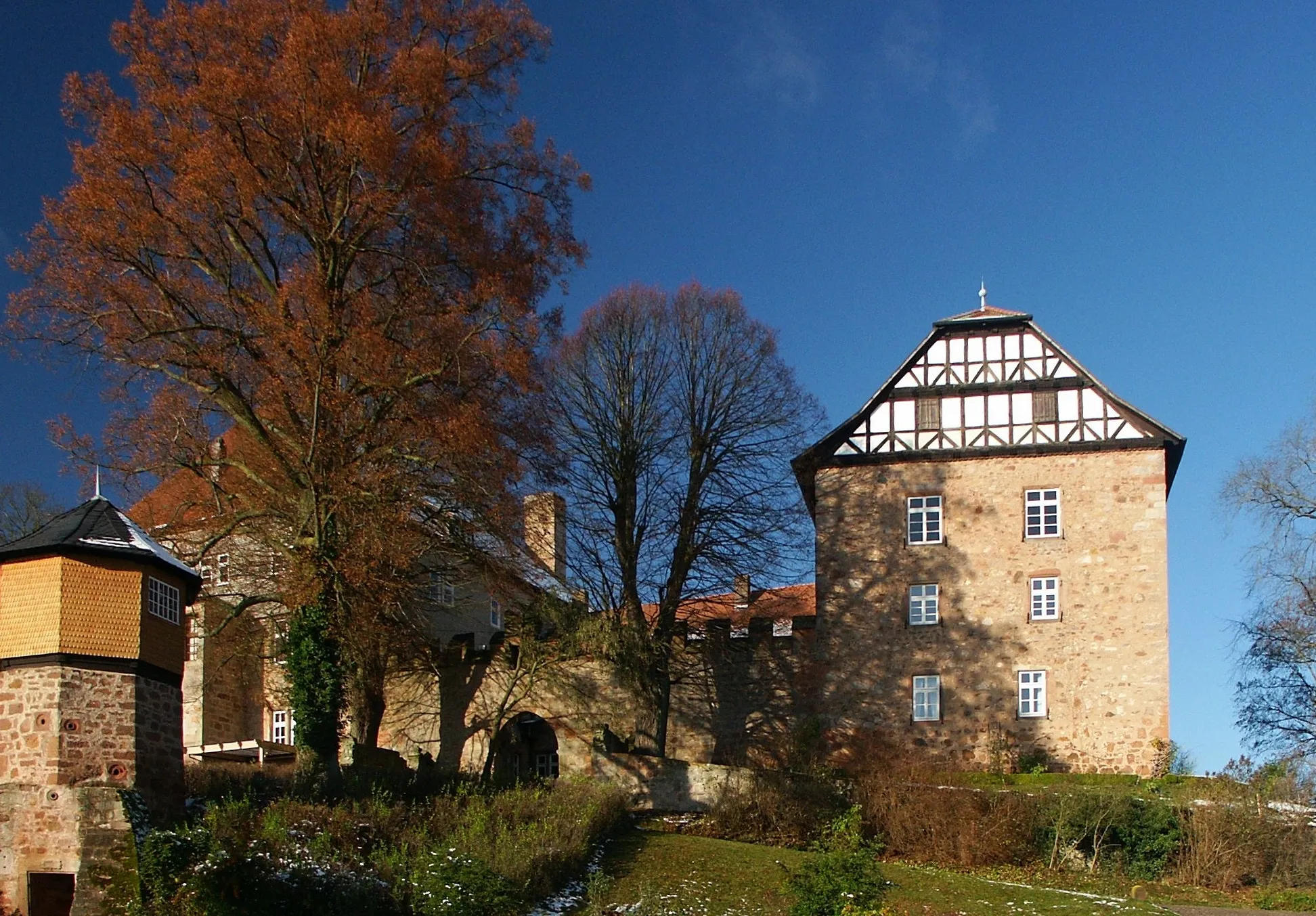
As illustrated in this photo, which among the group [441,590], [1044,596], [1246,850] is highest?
[441,590]

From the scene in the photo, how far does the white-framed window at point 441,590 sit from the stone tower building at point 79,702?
8379 millimetres

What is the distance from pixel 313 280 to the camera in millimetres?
21859

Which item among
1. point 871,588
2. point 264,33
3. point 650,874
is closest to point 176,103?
point 264,33

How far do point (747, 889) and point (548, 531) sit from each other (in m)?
9.99

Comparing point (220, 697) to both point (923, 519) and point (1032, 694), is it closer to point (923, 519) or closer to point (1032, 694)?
point (923, 519)

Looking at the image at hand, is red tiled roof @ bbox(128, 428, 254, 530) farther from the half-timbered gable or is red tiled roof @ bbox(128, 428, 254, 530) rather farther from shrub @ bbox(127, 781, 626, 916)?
the half-timbered gable

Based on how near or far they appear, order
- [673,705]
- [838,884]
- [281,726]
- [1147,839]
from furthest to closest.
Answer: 1. [281,726]
2. [673,705]
3. [1147,839]
4. [838,884]

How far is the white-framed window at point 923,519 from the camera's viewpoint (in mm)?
29641

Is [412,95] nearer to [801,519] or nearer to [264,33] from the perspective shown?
[264,33]

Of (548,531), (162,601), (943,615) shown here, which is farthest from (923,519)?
(162,601)

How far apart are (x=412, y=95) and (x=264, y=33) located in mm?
2350

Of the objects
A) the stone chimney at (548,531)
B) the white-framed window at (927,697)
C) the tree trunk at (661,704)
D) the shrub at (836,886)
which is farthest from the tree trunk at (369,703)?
the shrub at (836,886)

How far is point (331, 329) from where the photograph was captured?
21.5 meters

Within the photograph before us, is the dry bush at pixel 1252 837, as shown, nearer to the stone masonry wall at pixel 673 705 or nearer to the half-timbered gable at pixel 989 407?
the half-timbered gable at pixel 989 407
